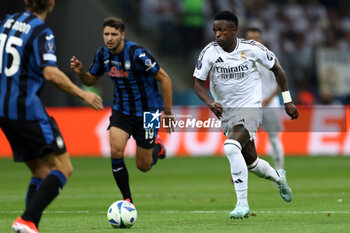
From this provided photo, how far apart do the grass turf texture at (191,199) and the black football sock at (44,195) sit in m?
1.15

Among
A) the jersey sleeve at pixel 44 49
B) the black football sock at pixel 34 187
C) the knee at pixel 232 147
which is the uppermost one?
the jersey sleeve at pixel 44 49

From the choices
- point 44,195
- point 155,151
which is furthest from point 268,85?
point 44,195

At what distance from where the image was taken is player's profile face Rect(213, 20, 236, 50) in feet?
28.8

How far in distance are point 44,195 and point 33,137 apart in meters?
0.48

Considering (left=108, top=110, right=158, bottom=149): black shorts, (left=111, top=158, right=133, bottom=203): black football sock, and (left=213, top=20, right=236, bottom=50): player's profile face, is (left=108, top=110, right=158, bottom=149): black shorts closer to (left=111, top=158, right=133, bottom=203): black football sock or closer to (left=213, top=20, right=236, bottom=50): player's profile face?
(left=111, top=158, right=133, bottom=203): black football sock

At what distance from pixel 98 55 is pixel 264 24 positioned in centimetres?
1541

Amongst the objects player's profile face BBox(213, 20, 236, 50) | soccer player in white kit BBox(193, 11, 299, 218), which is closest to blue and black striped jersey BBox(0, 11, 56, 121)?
soccer player in white kit BBox(193, 11, 299, 218)

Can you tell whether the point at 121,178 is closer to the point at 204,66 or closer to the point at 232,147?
the point at 232,147

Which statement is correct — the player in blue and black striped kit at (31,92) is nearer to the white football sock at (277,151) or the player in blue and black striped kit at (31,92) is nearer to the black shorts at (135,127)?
the black shorts at (135,127)

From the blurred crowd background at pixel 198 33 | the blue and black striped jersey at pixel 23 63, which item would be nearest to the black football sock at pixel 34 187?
the blue and black striped jersey at pixel 23 63

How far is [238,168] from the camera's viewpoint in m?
8.62

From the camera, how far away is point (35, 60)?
6613 millimetres

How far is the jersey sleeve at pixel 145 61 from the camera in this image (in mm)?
9414

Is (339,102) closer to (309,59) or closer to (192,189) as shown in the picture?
(309,59)
